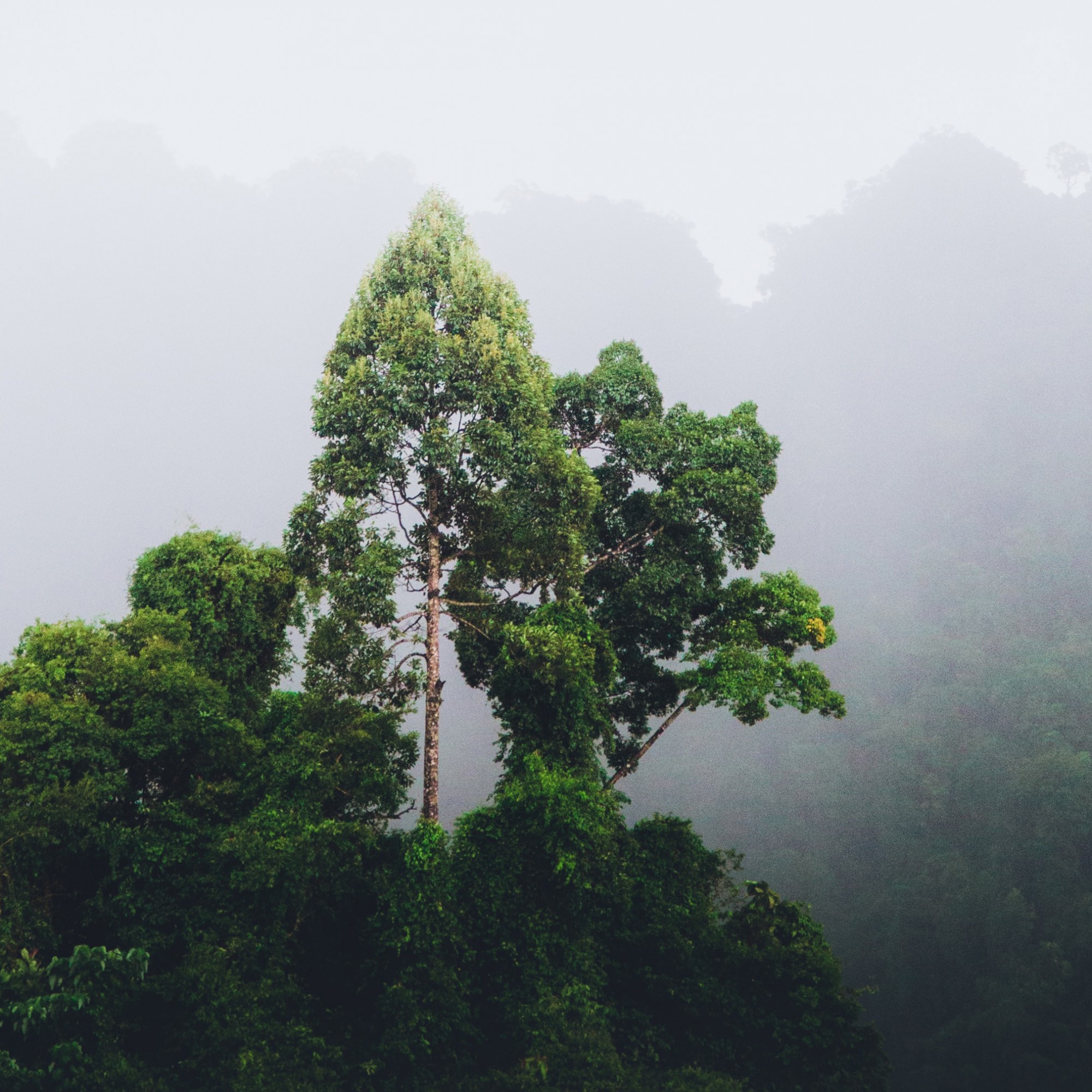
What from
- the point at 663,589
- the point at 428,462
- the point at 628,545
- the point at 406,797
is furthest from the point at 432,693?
the point at 628,545

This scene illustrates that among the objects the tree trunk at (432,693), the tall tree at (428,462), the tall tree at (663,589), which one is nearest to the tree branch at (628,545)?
the tall tree at (663,589)

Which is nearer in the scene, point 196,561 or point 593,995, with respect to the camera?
point 593,995

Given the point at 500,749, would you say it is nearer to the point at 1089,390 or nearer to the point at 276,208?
the point at 1089,390

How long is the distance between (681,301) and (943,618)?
262 ft

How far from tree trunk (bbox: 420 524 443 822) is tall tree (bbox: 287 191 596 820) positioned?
3cm

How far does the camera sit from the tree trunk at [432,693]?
12414mm

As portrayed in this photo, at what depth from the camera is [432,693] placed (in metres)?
12.5

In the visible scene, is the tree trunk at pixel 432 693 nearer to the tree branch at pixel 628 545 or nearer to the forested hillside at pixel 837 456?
the tree branch at pixel 628 545

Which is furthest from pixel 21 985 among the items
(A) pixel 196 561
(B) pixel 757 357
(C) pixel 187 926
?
(B) pixel 757 357

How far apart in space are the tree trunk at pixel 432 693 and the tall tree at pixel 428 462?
0.03 meters

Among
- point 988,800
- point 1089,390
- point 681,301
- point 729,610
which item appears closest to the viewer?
point 729,610

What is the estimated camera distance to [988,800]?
42.7 meters

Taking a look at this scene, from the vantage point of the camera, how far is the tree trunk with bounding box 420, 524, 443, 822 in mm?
12414

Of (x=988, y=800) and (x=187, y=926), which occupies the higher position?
(x=988, y=800)
